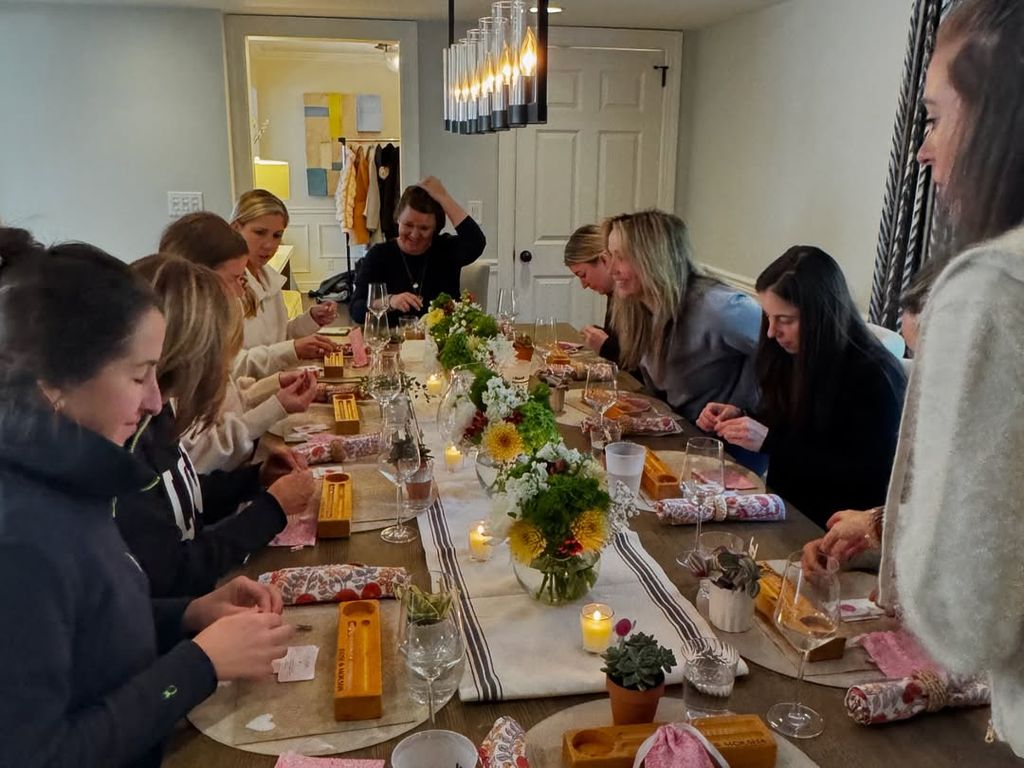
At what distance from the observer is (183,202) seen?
189 inches

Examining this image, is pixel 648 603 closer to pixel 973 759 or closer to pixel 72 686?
pixel 973 759

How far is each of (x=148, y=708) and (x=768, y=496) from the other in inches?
48.4

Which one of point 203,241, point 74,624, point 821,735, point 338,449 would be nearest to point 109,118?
point 203,241

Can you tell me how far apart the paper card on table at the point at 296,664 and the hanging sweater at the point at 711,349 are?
1863 mm

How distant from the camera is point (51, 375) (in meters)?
0.92

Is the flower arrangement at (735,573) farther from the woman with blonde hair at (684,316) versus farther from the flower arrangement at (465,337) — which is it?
the woman with blonde hair at (684,316)

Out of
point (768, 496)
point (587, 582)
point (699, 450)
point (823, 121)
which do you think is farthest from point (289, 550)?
point (823, 121)

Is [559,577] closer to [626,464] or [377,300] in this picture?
[626,464]

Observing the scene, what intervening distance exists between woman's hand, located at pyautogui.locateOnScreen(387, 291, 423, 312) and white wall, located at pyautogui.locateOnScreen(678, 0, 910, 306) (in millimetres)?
1880

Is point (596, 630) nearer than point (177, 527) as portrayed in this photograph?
Yes

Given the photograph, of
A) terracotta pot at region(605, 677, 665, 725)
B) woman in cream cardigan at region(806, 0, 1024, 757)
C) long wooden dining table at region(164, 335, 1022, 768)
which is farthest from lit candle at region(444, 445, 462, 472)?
woman in cream cardigan at region(806, 0, 1024, 757)

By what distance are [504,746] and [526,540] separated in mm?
357

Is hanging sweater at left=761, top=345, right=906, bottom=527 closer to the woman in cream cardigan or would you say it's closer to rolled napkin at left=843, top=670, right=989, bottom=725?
rolled napkin at left=843, top=670, right=989, bottom=725

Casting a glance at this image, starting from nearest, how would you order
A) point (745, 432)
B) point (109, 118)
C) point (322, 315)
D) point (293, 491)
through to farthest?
point (293, 491)
point (745, 432)
point (322, 315)
point (109, 118)
